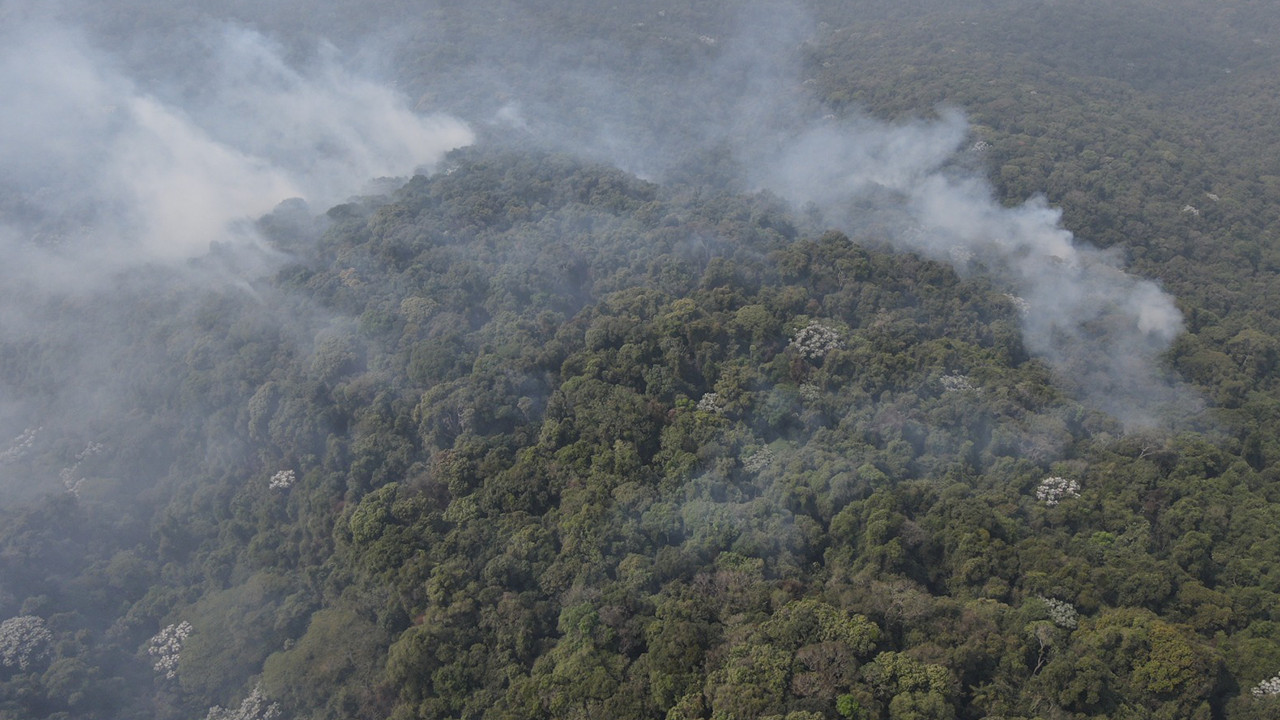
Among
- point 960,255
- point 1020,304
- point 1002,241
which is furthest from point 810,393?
point 1002,241

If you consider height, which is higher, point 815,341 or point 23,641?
point 815,341

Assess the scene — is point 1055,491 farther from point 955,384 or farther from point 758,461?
point 758,461

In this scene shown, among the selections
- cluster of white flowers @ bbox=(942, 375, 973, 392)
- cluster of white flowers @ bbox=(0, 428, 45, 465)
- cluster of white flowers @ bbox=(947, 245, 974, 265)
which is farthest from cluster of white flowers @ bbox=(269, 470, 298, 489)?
cluster of white flowers @ bbox=(947, 245, 974, 265)

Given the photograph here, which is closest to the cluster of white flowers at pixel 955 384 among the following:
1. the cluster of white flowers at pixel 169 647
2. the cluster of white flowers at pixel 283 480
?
the cluster of white flowers at pixel 283 480

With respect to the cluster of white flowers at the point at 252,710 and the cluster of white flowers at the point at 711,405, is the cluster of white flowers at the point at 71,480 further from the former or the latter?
the cluster of white flowers at the point at 711,405

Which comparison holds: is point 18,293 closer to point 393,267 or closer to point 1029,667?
point 393,267

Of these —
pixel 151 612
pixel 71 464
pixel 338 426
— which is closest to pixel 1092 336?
pixel 338 426
